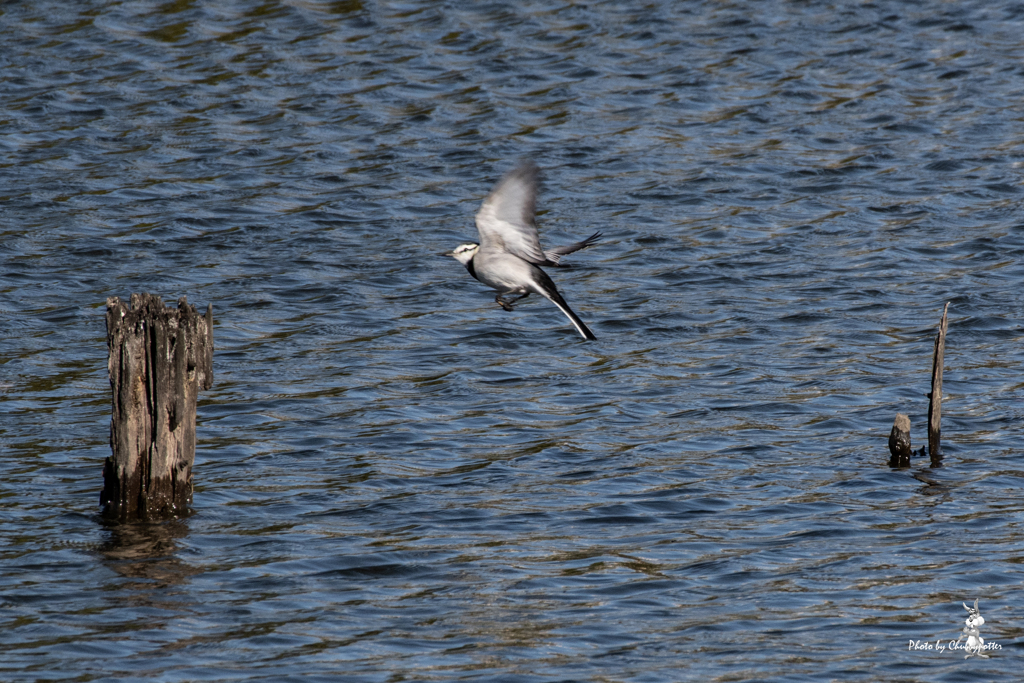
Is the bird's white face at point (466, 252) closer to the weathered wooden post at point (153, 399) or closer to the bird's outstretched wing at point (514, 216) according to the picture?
the bird's outstretched wing at point (514, 216)

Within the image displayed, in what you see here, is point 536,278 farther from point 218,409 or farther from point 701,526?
point 218,409

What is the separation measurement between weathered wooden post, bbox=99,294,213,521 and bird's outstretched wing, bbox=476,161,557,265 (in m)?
2.75

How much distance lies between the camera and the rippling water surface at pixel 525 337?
12500 millimetres

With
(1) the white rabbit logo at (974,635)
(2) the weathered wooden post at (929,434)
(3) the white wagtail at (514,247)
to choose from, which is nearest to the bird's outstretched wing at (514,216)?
(3) the white wagtail at (514,247)

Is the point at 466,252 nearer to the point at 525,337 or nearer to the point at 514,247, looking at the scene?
the point at 514,247

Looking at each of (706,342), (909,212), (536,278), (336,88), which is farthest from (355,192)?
(536,278)

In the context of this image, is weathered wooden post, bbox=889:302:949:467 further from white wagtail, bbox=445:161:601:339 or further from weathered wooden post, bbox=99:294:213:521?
weathered wooden post, bbox=99:294:213:521

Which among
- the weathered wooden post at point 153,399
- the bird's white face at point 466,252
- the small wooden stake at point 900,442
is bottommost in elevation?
the small wooden stake at point 900,442

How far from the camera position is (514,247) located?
44.1 feet

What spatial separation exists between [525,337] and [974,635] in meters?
9.78

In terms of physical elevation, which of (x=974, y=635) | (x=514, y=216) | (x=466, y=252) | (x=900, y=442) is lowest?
(x=974, y=635)

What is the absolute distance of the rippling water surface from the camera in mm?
12500

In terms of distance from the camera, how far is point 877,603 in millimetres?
12594

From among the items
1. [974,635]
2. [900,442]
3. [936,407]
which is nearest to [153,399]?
[974,635]
